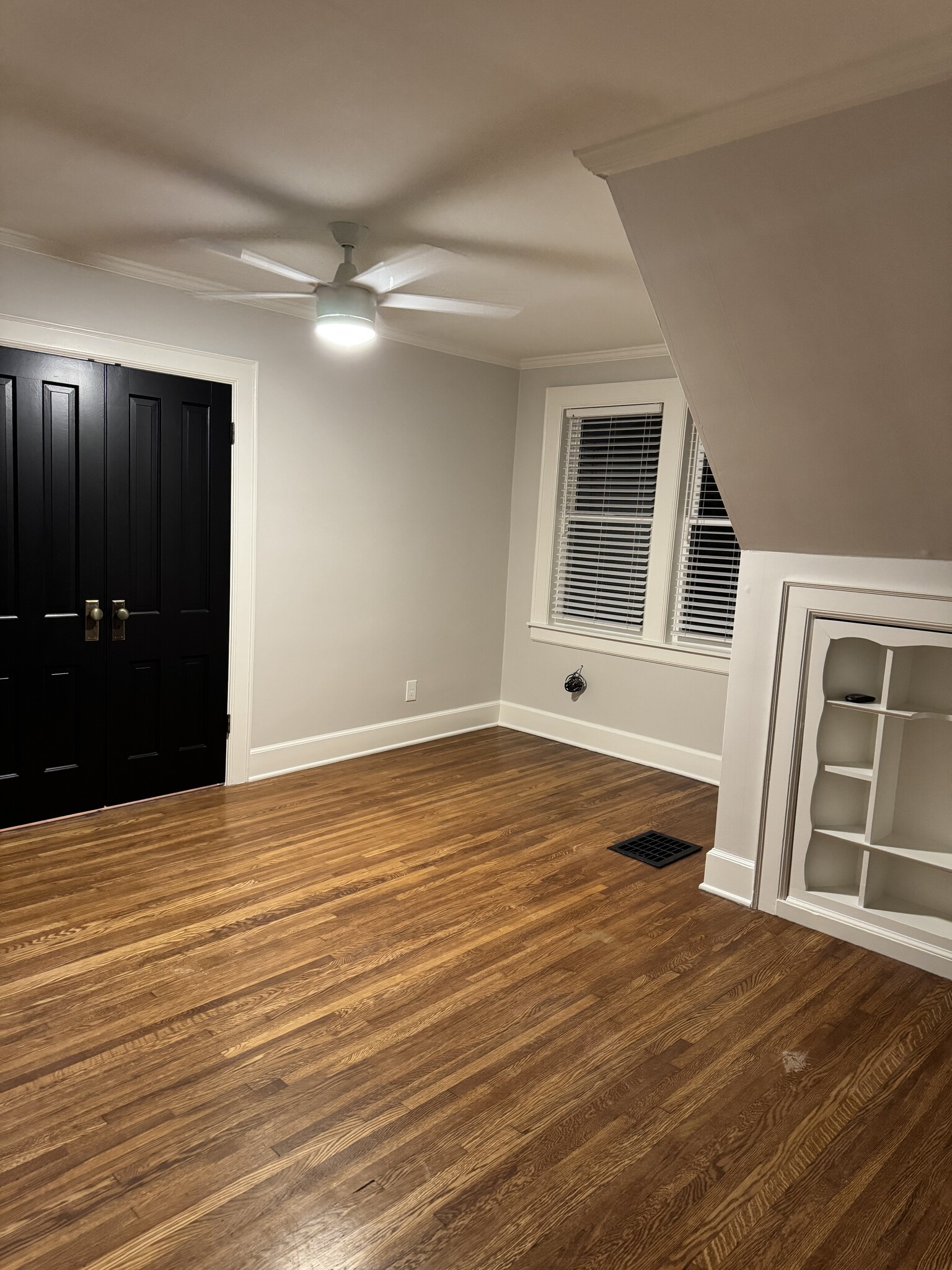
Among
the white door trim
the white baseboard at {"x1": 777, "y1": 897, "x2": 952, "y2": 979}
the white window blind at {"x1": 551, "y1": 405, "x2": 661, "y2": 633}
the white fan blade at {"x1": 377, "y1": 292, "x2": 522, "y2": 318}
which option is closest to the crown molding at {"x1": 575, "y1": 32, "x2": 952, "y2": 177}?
the white fan blade at {"x1": 377, "y1": 292, "x2": 522, "y2": 318}

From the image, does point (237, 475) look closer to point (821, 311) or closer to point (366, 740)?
point (366, 740)

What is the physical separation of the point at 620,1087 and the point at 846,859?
5.11ft

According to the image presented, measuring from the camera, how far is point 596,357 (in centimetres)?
529

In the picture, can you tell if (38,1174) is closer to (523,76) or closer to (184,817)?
(184,817)

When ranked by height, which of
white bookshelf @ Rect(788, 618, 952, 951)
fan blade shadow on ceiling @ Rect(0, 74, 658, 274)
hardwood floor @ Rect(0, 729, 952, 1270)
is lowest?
hardwood floor @ Rect(0, 729, 952, 1270)

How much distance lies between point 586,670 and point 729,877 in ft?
7.39

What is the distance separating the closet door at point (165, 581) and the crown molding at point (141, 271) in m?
0.43

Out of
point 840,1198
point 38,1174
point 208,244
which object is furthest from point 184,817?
point 840,1198

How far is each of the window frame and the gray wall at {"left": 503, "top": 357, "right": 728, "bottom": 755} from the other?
2.5 inches

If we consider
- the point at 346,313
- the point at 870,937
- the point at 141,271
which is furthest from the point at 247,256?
the point at 870,937

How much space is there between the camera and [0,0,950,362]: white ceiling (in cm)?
185

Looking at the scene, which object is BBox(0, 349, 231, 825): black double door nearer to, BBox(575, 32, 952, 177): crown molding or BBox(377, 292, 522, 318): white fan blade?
BBox(377, 292, 522, 318): white fan blade

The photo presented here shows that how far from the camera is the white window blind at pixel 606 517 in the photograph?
525cm

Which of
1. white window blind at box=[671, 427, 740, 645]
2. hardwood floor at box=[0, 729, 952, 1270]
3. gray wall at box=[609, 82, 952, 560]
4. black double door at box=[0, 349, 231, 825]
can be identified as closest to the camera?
hardwood floor at box=[0, 729, 952, 1270]
